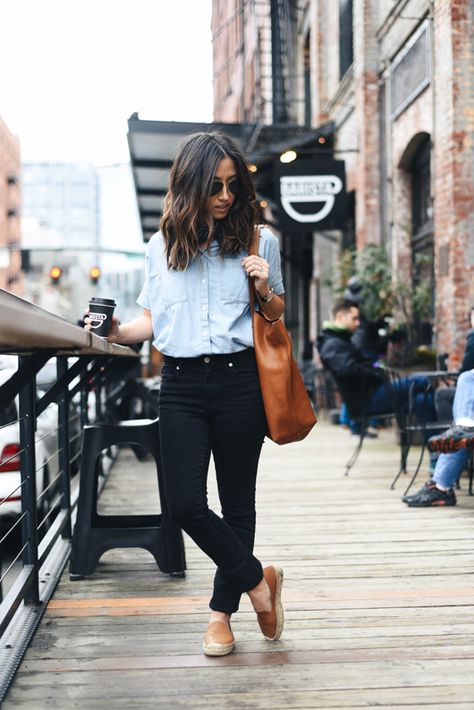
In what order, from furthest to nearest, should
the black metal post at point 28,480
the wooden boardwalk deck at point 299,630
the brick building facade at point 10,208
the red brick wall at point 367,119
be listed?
the brick building facade at point 10,208
the red brick wall at point 367,119
the black metal post at point 28,480
the wooden boardwalk deck at point 299,630

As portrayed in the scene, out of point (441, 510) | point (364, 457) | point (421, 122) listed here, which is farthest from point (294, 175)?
point (441, 510)

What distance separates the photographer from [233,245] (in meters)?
3.10

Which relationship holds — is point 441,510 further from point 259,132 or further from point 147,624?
point 259,132

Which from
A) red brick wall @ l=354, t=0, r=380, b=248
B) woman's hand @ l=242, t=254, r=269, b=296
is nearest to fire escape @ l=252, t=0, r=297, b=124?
red brick wall @ l=354, t=0, r=380, b=248

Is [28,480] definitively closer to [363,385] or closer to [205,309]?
[205,309]

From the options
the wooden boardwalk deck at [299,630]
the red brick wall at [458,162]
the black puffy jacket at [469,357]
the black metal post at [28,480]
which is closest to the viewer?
the wooden boardwalk deck at [299,630]

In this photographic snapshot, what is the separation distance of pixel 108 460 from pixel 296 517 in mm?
3323

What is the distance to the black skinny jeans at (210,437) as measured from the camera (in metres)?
3.04

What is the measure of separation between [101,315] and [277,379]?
2.21 ft

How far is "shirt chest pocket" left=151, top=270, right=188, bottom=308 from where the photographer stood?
3113mm

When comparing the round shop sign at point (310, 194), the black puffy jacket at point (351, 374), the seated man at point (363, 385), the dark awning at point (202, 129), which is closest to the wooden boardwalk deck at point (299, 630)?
the seated man at point (363, 385)

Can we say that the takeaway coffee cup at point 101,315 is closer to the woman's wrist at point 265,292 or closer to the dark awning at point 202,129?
the woman's wrist at point 265,292

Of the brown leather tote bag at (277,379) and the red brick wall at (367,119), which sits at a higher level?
the red brick wall at (367,119)

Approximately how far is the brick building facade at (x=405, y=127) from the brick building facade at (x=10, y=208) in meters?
64.4
